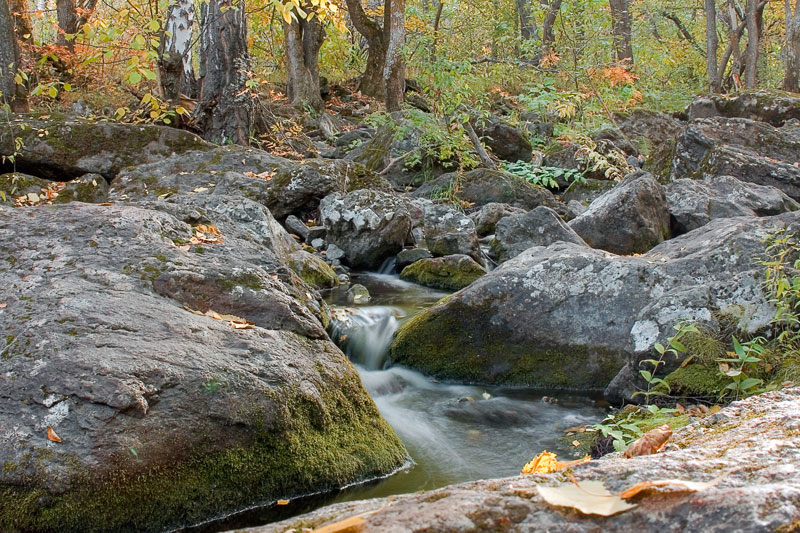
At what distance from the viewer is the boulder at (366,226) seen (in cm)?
884

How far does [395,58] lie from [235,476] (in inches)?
532

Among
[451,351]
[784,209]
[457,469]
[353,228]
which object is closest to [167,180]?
[353,228]

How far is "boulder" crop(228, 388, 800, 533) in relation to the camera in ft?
4.40

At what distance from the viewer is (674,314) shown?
4402 millimetres

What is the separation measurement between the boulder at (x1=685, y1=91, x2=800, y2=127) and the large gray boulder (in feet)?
43.2

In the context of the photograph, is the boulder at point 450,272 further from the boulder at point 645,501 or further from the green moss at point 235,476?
the boulder at point 645,501

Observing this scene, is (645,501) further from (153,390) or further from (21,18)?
(21,18)

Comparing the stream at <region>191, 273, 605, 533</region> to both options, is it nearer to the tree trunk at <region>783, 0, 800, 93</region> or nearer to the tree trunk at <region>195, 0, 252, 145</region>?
the tree trunk at <region>195, 0, 252, 145</region>

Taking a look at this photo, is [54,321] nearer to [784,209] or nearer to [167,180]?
[167,180]

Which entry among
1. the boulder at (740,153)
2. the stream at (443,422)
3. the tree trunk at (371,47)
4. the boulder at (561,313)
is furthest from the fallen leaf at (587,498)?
the tree trunk at (371,47)

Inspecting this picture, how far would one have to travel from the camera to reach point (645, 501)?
142cm

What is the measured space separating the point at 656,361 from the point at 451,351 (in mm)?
1692

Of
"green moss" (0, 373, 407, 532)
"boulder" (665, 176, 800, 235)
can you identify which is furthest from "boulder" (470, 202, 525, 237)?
"green moss" (0, 373, 407, 532)

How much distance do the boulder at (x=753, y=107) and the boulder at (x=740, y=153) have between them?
270cm
